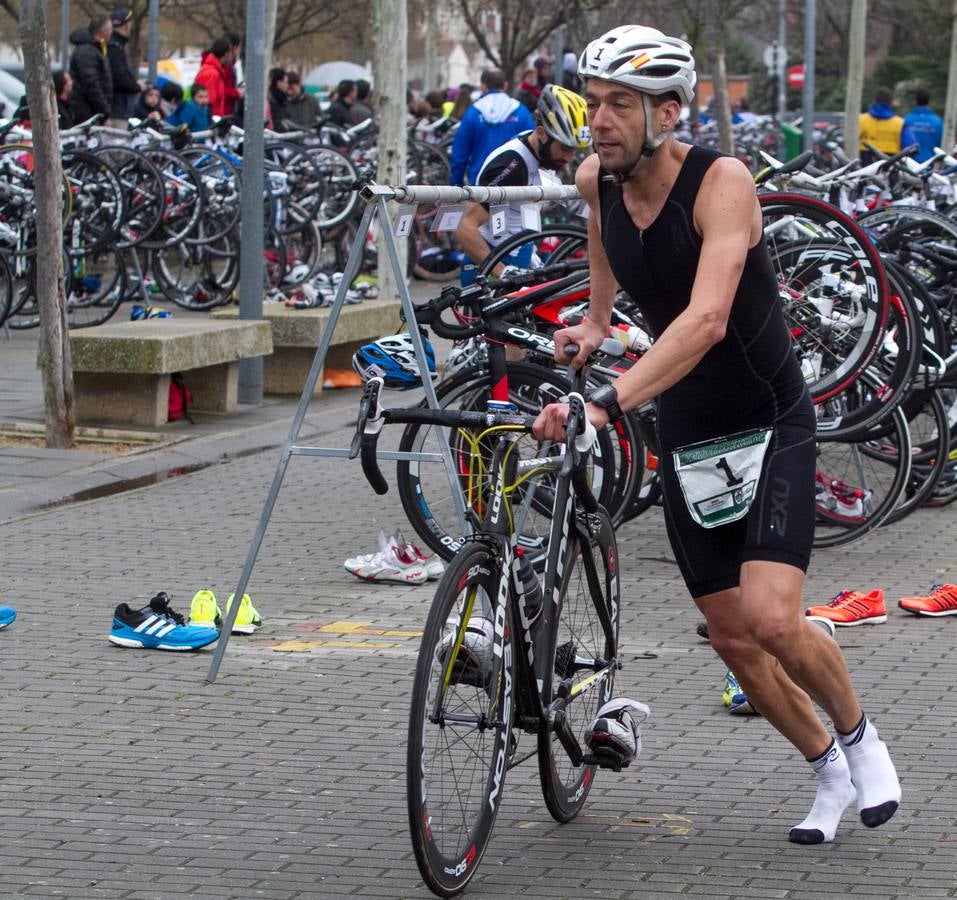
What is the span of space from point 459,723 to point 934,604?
3567 millimetres

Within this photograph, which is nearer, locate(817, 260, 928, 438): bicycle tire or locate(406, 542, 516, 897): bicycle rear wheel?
locate(406, 542, 516, 897): bicycle rear wheel

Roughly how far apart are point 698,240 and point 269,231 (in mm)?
12842

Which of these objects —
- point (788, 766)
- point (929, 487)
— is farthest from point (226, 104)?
point (788, 766)

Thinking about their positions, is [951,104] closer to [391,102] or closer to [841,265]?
[391,102]

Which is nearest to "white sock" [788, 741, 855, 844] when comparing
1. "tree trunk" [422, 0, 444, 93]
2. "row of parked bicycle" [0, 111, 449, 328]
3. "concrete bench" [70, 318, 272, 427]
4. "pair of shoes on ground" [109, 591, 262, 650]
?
"pair of shoes on ground" [109, 591, 262, 650]

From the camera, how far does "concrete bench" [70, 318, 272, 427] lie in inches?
431

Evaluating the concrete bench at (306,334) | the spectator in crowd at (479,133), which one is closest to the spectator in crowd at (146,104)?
the concrete bench at (306,334)

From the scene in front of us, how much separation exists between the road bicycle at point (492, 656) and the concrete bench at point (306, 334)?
308 inches

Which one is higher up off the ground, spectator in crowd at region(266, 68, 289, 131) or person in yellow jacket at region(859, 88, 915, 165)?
spectator in crowd at region(266, 68, 289, 131)

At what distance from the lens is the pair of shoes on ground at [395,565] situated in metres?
7.69

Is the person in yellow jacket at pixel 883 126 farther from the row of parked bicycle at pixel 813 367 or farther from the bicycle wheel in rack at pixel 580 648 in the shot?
the bicycle wheel in rack at pixel 580 648

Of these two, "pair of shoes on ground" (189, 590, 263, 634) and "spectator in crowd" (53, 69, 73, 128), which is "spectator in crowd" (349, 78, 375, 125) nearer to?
Answer: "spectator in crowd" (53, 69, 73, 128)

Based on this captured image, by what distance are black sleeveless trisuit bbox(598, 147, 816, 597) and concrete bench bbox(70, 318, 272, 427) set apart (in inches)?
264

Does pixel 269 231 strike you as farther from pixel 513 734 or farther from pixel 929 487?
pixel 513 734
